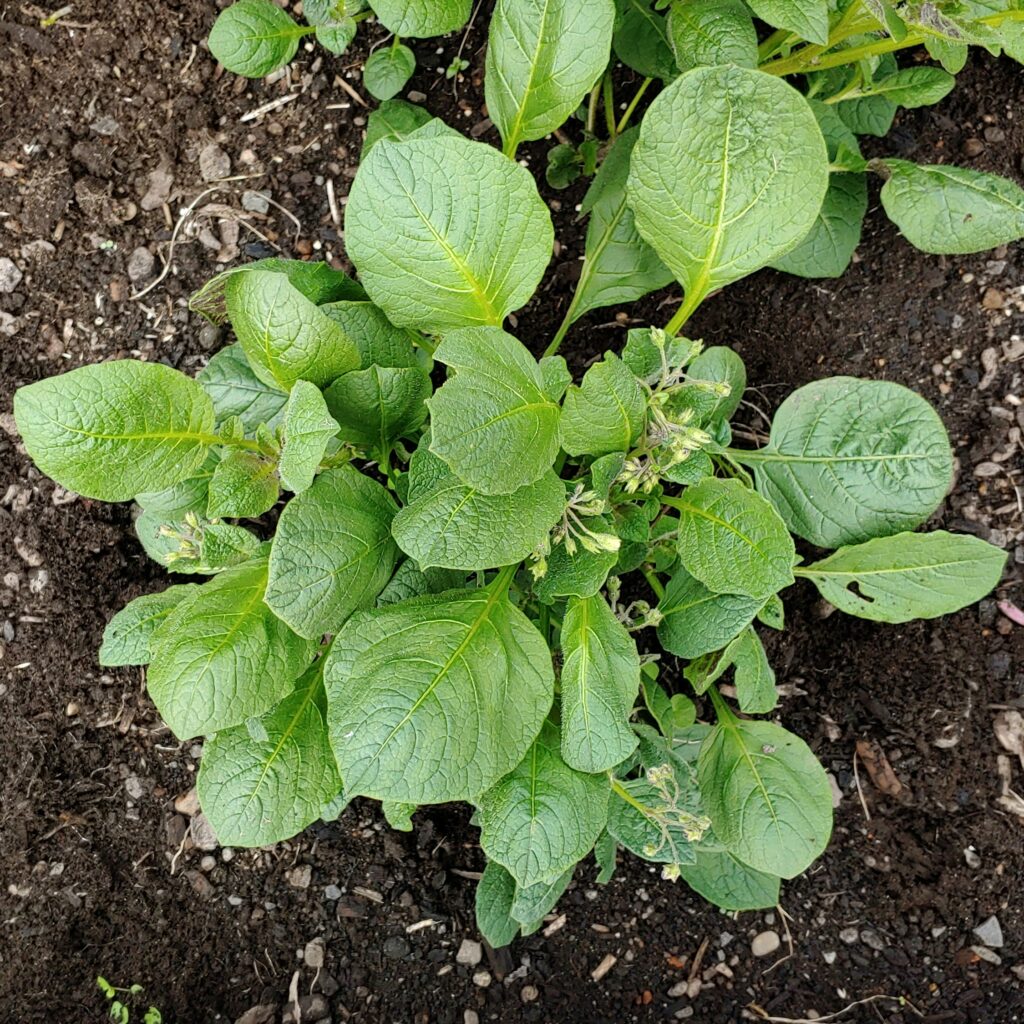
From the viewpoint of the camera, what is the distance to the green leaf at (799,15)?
1188 millimetres

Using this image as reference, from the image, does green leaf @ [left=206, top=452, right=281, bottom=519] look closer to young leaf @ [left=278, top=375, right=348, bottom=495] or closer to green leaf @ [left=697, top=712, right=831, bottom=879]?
young leaf @ [left=278, top=375, right=348, bottom=495]

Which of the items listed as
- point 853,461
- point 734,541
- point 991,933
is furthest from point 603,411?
point 991,933

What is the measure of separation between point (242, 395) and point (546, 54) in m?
0.66

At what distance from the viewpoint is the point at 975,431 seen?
6.04 ft

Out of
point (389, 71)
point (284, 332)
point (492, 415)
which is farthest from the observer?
point (389, 71)

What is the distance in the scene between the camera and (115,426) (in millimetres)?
1189

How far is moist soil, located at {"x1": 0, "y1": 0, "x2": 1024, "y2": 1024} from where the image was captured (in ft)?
5.98

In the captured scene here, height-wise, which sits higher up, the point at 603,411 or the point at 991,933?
the point at 603,411

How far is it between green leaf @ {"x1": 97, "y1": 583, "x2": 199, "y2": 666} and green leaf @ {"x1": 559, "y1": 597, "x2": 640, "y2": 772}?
0.56 m

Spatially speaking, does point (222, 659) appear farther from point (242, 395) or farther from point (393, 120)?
point (393, 120)

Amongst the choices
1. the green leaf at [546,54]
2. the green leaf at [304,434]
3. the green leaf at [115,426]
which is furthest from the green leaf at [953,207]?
the green leaf at [115,426]

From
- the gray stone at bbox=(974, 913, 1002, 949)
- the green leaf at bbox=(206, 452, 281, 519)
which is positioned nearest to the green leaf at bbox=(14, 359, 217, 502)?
the green leaf at bbox=(206, 452, 281, 519)

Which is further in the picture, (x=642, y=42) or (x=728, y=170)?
(x=642, y=42)

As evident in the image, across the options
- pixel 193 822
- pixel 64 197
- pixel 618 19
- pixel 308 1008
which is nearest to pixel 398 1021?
pixel 308 1008
